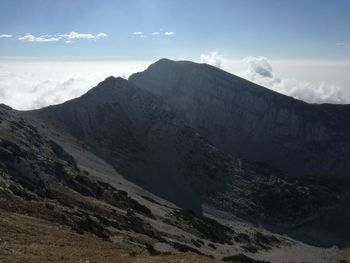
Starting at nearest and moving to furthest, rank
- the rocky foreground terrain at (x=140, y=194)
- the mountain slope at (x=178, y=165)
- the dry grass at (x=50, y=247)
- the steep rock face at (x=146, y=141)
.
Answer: the dry grass at (x=50, y=247) → the rocky foreground terrain at (x=140, y=194) → the steep rock face at (x=146, y=141) → the mountain slope at (x=178, y=165)

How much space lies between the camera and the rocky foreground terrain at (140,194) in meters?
45.7

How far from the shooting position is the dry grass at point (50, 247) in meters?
29.0

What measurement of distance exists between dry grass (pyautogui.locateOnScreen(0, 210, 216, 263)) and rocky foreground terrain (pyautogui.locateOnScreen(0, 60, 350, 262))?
0.13 metres

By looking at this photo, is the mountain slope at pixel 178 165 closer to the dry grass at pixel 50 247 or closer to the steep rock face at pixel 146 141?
A: the steep rock face at pixel 146 141

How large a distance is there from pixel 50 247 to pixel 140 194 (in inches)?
3256

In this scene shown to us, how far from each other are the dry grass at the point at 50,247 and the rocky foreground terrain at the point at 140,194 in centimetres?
13

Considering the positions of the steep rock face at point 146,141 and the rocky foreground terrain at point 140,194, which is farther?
the steep rock face at point 146,141

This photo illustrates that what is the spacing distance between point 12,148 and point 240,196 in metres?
100

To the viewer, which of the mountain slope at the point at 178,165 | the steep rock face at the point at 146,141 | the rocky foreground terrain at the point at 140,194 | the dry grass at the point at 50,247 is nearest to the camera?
the dry grass at the point at 50,247

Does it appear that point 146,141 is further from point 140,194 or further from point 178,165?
point 140,194

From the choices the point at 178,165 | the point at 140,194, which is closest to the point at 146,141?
the point at 178,165

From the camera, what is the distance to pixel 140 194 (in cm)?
11538

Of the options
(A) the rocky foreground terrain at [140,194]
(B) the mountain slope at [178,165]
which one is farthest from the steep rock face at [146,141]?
(A) the rocky foreground terrain at [140,194]

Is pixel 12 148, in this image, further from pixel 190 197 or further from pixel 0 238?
pixel 190 197
